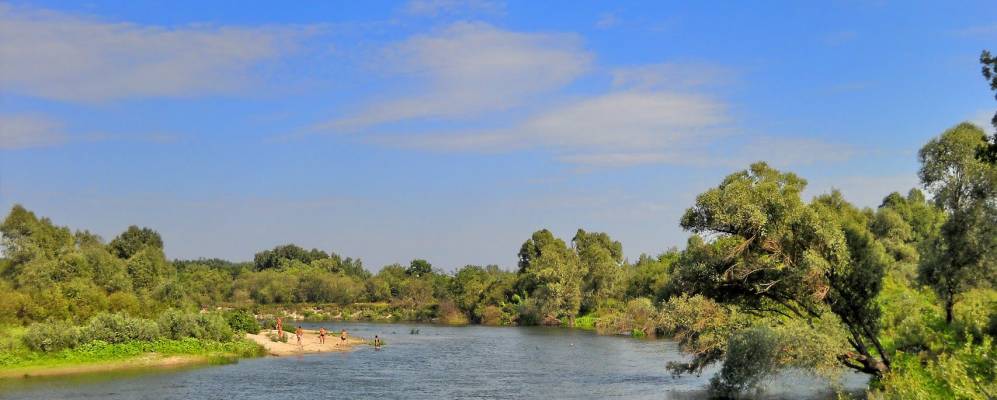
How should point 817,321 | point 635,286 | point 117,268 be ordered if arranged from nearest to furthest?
point 817,321 < point 117,268 < point 635,286

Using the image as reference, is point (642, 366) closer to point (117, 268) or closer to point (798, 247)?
point (798, 247)

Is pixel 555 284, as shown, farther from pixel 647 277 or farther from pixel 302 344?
pixel 302 344

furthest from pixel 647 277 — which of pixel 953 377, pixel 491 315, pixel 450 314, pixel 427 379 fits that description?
pixel 953 377

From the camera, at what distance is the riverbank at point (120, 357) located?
46250 millimetres

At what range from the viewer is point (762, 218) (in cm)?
3008

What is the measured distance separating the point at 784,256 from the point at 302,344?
48.7 meters

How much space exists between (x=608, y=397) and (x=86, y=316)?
40228 millimetres

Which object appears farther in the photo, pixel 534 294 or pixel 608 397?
pixel 534 294

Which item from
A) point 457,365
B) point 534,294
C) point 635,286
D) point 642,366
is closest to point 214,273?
point 534,294

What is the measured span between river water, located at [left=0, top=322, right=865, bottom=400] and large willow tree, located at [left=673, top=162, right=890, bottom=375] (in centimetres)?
587

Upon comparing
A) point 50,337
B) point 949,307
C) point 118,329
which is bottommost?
point 50,337

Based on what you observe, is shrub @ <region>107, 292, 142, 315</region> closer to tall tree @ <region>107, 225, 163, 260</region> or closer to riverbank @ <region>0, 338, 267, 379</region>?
riverbank @ <region>0, 338, 267, 379</region>

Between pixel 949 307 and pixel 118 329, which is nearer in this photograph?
pixel 949 307

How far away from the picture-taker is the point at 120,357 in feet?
167
